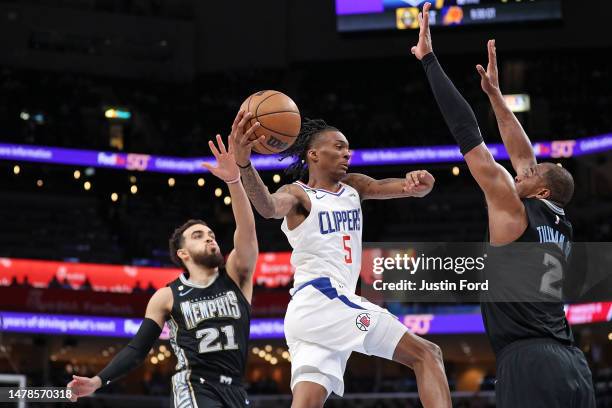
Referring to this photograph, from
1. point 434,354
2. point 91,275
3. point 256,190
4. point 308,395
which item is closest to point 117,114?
point 91,275

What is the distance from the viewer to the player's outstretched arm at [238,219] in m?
5.25

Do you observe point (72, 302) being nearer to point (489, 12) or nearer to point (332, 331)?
point (489, 12)

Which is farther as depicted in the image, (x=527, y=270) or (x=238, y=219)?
(x=238, y=219)

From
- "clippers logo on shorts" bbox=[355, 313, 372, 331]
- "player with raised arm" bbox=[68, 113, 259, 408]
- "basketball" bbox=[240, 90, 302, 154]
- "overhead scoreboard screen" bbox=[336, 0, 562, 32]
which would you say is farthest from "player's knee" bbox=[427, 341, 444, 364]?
"overhead scoreboard screen" bbox=[336, 0, 562, 32]

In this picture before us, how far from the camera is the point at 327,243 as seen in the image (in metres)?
5.69

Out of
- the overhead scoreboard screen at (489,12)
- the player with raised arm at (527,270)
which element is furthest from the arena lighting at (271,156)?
the player with raised arm at (527,270)

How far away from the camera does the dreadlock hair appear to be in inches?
243

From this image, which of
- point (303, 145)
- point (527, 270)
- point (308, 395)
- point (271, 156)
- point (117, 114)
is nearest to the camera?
point (527, 270)

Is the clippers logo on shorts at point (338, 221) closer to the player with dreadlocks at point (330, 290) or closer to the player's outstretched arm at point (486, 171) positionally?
the player with dreadlocks at point (330, 290)

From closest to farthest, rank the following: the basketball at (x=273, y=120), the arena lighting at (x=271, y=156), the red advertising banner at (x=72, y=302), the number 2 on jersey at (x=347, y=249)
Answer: the basketball at (x=273, y=120) < the number 2 on jersey at (x=347, y=249) < the red advertising banner at (x=72, y=302) < the arena lighting at (x=271, y=156)

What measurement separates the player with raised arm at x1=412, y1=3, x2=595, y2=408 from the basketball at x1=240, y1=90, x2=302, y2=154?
4.27ft

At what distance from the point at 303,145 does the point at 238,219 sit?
89 centimetres

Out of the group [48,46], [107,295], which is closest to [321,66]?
[48,46]

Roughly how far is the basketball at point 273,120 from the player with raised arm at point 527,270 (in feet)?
4.27
